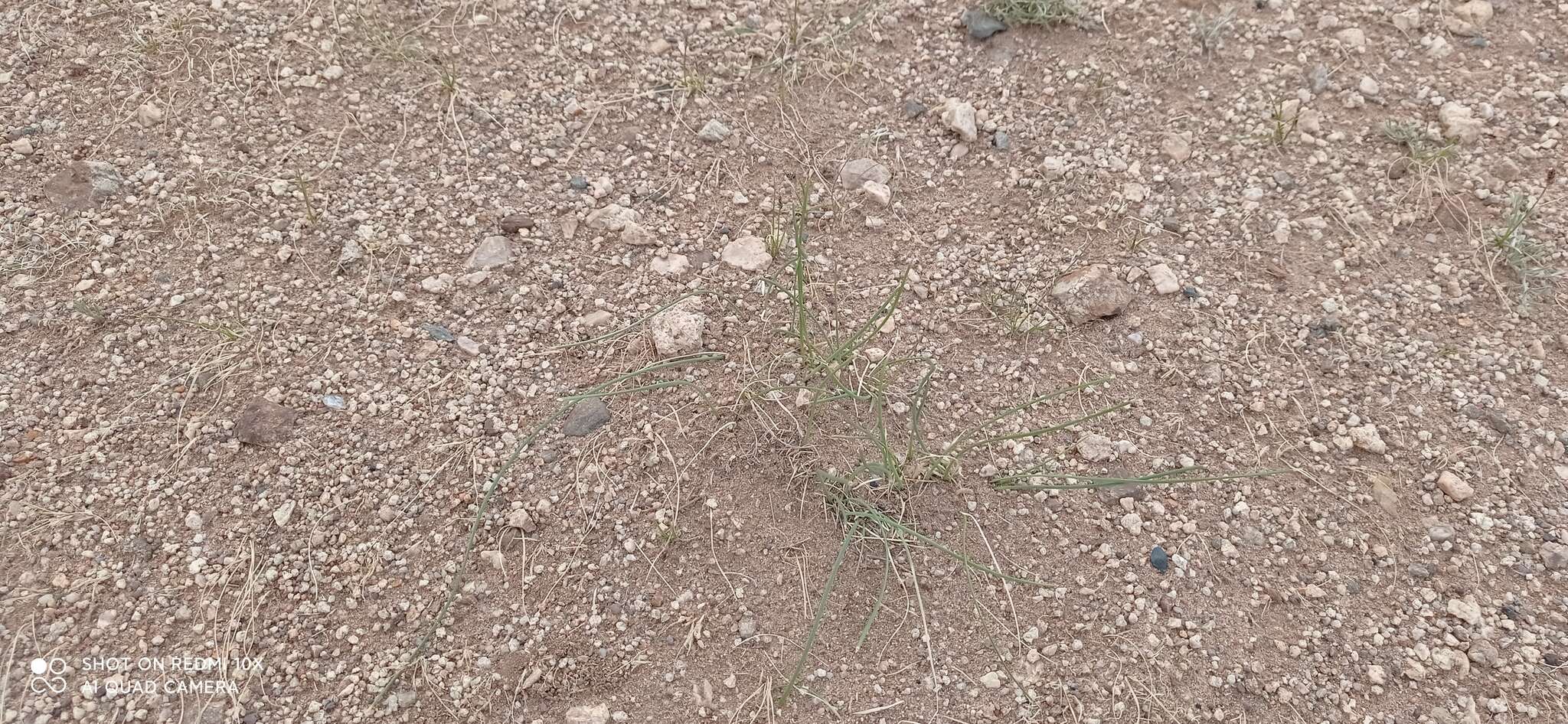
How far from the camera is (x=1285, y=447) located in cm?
225

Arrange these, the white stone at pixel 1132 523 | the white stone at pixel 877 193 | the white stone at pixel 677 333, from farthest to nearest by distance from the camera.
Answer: the white stone at pixel 877 193 < the white stone at pixel 677 333 < the white stone at pixel 1132 523

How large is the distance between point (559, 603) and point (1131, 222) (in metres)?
1.91

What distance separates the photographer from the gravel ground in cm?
197

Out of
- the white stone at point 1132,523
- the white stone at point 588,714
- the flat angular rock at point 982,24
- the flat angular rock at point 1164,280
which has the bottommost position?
the white stone at point 588,714

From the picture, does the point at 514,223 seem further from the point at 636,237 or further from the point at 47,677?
the point at 47,677

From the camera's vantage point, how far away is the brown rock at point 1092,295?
244cm

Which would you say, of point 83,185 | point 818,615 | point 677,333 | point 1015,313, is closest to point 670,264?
point 677,333

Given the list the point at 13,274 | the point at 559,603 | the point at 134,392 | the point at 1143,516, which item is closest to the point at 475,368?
the point at 559,603

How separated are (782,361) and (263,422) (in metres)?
1.30

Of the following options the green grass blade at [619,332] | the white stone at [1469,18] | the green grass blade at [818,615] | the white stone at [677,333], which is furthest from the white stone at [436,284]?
the white stone at [1469,18]

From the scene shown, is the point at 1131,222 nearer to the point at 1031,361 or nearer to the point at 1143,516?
the point at 1031,361

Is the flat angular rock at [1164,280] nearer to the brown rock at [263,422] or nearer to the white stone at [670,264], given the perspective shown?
the white stone at [670,264]

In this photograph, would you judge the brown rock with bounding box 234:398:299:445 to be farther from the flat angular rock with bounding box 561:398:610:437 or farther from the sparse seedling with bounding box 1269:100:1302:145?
the sparse seedling with bounding box 1269:100:1302:145

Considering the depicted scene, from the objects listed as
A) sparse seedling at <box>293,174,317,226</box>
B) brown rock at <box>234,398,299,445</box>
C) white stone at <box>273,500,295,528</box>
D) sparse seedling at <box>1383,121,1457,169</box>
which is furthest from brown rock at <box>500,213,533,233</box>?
sparse seedling at <box>1383,121,1457,169</box>
